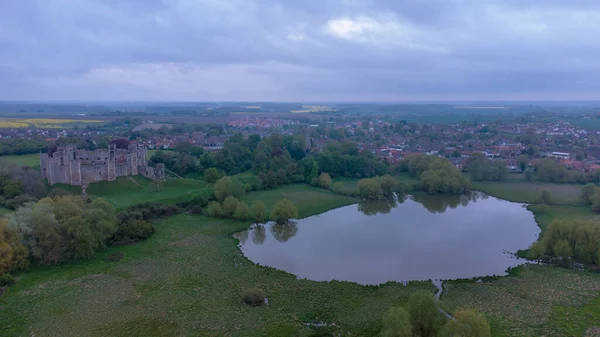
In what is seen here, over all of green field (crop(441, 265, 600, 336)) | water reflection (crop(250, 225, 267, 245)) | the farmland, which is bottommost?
water reflection (crop(250, 225, 267, 245))

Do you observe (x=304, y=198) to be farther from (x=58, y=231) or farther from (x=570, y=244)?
(x=570, y=244)

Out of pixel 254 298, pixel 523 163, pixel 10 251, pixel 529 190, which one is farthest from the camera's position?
pixel 523 163

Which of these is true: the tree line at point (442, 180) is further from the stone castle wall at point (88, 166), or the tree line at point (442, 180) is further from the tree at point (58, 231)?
the tree at point (58, 231)

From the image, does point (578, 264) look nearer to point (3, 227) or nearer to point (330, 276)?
point (330, 276)

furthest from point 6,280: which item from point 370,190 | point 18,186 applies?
point 370,190

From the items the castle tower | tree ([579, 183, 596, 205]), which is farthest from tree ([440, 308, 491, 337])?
the castle tower

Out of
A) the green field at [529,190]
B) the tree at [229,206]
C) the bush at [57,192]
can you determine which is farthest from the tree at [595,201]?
the bush at [57,192]

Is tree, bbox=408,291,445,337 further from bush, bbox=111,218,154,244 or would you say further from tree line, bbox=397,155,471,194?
tree line, bbox=397,155,471,194
